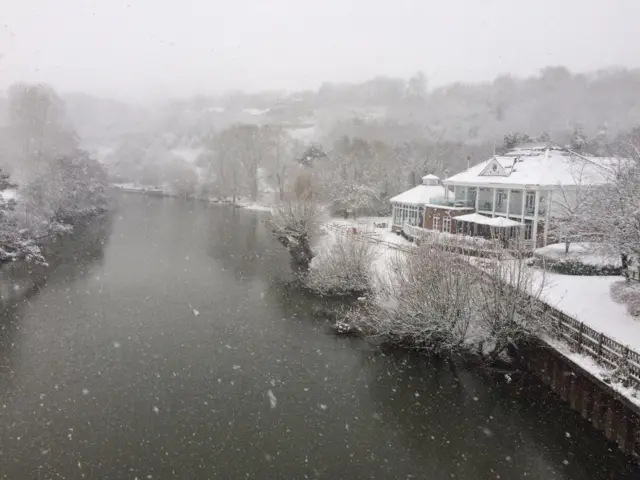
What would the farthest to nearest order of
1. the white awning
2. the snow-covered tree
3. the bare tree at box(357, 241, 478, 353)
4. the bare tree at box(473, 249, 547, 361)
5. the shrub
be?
1. the white awning
2. the shrub
3. the bare tree at box(357, 241, 478, 353)
4. the bare tree at box(473, 249, 547, 361)
5. the snow-covered tree

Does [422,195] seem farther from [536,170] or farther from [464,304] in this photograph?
[464,304]

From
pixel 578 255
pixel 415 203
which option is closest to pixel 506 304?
pixel 578 255

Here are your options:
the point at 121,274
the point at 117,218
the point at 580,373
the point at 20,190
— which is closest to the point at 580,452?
the point at 580,373

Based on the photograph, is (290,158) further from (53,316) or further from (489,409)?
(489,409)

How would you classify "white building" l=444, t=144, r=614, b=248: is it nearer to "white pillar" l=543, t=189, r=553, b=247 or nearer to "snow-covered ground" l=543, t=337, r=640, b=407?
"white pillar" l=543, t=189, r=553, b=247

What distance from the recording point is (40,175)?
40625mm

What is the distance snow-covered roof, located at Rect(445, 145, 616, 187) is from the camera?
28.4 meters

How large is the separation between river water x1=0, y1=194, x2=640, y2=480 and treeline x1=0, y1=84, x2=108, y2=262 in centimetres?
874

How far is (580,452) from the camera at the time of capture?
476 inches

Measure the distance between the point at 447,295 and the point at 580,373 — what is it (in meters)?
4.50

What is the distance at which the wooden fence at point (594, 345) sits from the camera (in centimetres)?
1209

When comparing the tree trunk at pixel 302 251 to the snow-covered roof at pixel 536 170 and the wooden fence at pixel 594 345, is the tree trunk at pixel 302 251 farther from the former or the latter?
the wooden fence at pixel 594 345

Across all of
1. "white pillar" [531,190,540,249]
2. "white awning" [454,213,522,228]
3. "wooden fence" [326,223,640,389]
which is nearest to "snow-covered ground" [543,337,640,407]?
"wooden fence" [326,223,640,389]

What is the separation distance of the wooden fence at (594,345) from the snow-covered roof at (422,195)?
71.5ft
